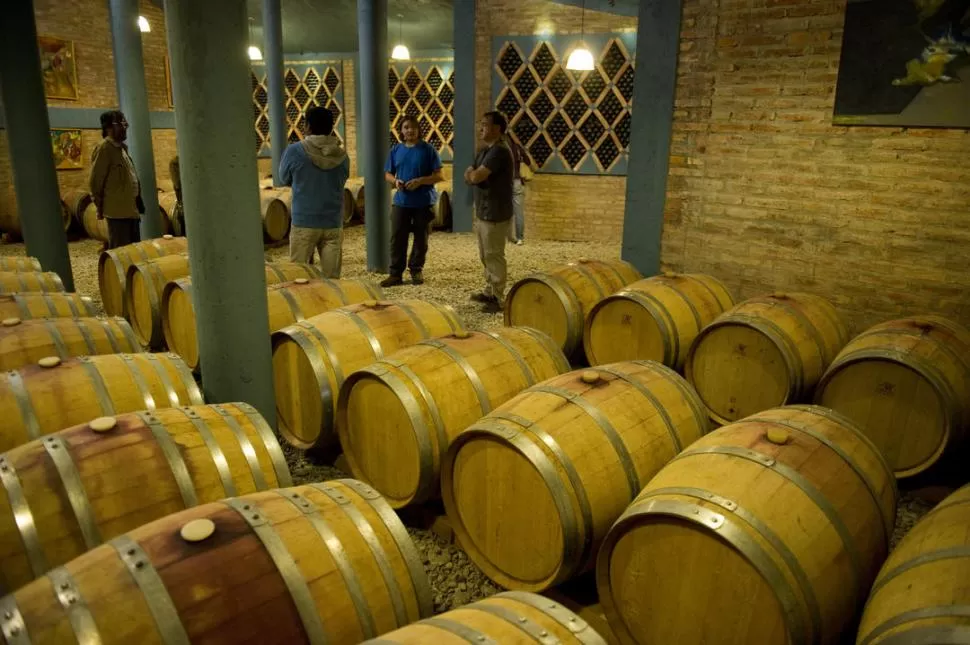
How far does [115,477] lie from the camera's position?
194 centimetres

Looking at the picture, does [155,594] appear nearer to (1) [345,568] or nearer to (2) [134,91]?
(1) [345,568]

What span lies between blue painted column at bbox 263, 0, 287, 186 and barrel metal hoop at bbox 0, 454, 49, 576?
313 inches

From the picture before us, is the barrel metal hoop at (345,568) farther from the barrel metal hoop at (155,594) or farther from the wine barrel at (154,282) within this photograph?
the wine barrel at (154,282)

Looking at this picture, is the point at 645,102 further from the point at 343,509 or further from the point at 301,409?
the point at 343,509

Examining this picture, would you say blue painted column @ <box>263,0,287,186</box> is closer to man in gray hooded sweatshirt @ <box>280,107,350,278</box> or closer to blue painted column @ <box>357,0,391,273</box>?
blue painted column @ <box>357,0,391,273</box>

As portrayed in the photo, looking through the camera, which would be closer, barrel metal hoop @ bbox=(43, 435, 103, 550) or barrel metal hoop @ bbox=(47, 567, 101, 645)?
barrel metal hoop @ bbox=(47, 567, 101, 645)

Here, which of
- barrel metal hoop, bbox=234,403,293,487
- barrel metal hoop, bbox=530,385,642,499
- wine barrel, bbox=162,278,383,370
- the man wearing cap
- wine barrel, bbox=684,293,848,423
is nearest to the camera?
barrel metal hoop, bbox=234,403,293,487

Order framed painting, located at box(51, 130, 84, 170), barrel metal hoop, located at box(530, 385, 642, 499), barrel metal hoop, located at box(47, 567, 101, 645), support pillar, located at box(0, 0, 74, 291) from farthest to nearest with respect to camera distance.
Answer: framed painting, located at box(51, 130, 84, 170)
support pillar, located at box(0, 0, 74, 291)
barrel metal hoop, located at box(530, 385, 642, 499)
barrel metal hoop, located at box(47, 567, 101, 645)

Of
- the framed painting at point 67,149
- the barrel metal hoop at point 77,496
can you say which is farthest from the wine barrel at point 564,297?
the framed painting at point 67,149

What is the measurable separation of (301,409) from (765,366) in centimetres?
262

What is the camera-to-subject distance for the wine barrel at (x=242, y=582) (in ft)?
4.62

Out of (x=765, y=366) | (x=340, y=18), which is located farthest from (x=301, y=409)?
(x=340, y=18)

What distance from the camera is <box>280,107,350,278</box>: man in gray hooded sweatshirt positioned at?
17.4ft

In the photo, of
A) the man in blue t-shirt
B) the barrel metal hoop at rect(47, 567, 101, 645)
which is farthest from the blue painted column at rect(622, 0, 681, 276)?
the barrel metal hoop at rect(47, 567, 101, 645)
